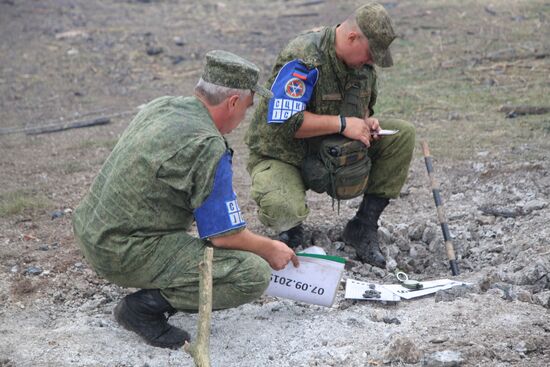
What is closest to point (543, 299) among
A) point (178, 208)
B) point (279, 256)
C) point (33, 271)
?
point (279, 256)

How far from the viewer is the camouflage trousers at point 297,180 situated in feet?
16.5

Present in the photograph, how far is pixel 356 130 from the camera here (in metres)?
5.03

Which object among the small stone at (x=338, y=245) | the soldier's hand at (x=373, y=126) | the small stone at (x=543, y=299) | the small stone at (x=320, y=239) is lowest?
the small stone at (x=338, y=245)

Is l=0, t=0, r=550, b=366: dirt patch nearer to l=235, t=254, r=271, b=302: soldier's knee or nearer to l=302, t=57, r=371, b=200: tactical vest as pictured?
l=235, t=254, r=271, b=302: soldier's knee

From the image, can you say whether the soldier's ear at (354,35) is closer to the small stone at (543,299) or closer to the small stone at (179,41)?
the small stone at (543,299)

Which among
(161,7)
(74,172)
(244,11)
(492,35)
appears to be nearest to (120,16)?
(161,7)

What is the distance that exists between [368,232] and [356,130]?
2.29 ft

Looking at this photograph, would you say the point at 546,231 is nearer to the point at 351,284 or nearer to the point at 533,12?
the point at 351,284

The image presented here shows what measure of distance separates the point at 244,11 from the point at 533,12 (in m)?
5.29

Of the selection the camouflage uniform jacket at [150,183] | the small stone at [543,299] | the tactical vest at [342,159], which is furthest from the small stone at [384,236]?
the camouflage uniform jacket at [150,183]

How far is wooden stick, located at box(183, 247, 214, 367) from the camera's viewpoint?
11.0 feet

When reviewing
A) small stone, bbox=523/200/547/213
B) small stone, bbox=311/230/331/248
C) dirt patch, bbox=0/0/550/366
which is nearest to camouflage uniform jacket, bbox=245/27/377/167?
small stone, bbox=311/230/331/248

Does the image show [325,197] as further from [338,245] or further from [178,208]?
[178,208]

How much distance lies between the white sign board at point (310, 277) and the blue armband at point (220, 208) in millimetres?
585
